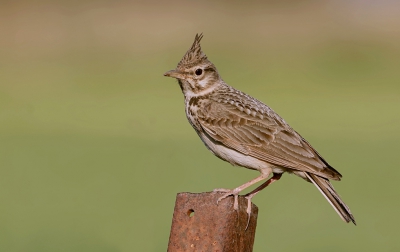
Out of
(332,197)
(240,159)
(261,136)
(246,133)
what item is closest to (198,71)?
(246,133)

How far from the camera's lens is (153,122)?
70.2 feet

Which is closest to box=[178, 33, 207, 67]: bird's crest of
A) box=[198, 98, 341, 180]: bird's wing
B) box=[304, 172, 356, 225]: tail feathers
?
box=[198, 98, 341, 180]: bird's wing

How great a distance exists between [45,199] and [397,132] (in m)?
10.2

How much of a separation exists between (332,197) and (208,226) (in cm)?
187

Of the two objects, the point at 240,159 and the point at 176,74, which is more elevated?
the point at 176,74

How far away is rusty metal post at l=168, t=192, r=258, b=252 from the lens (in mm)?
4738

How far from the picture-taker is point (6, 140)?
1905 centimetres


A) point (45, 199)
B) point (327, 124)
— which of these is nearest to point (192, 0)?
point (327, 124)

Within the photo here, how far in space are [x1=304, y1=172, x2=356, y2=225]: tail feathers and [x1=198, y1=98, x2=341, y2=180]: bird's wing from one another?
0.33 ft

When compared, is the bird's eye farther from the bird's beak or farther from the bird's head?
the bird's beak

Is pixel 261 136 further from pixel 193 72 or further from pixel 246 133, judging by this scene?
pixel 193 72

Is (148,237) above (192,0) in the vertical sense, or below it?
below

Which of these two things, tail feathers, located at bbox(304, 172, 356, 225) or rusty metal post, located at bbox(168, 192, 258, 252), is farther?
tail feathers, located at bbox(304, 172, 356, 225)

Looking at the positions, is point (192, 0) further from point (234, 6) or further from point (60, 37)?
point (60, 37)
